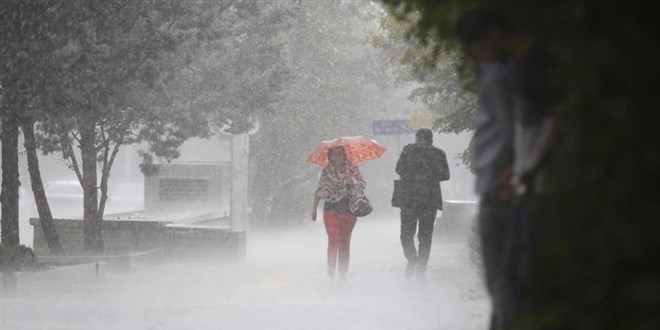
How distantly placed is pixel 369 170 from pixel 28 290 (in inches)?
1501

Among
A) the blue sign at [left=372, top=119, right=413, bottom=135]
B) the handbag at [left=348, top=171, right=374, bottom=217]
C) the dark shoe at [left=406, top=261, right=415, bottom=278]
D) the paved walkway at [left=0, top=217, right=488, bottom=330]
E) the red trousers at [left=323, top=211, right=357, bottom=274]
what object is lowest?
the paved walkway at [left=0, top=217, right=488, bottom=330]

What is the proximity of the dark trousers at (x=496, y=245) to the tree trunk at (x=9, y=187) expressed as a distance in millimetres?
14098

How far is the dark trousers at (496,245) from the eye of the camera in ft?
10.9

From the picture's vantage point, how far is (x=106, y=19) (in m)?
15.7

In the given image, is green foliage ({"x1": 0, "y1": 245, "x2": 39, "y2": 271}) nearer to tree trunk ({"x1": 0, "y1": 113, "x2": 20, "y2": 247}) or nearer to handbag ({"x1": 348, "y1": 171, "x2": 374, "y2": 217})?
tree trunk ({"x1": 0, "y1": 113, "x2": 20, "y2": 247})

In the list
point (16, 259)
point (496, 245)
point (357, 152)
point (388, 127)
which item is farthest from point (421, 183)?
point (388, 127)

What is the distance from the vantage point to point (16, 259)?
52.4 ft

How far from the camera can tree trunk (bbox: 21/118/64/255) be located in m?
18.8

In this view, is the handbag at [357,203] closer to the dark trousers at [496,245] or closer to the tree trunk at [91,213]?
the tree trunk at [91,213]

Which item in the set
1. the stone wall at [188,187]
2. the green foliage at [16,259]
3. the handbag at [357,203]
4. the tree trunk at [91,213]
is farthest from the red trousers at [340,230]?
the stone wall at [188,187]

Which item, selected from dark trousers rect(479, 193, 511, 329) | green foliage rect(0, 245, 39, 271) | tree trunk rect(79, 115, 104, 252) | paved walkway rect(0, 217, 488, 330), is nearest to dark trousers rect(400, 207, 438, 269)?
paved walkway rect(0, 217, 488, 330)

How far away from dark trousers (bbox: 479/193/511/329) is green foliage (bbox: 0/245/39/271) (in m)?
12.7

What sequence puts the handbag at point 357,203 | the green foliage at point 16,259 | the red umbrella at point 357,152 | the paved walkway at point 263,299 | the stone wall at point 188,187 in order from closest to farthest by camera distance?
the paved walkway at point 263,299, the green foliage at point 16,259, the handbag at point 357,203, the red umbrella at point 357,152, the stone wall at point 188,187

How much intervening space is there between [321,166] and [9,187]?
23.5ft
